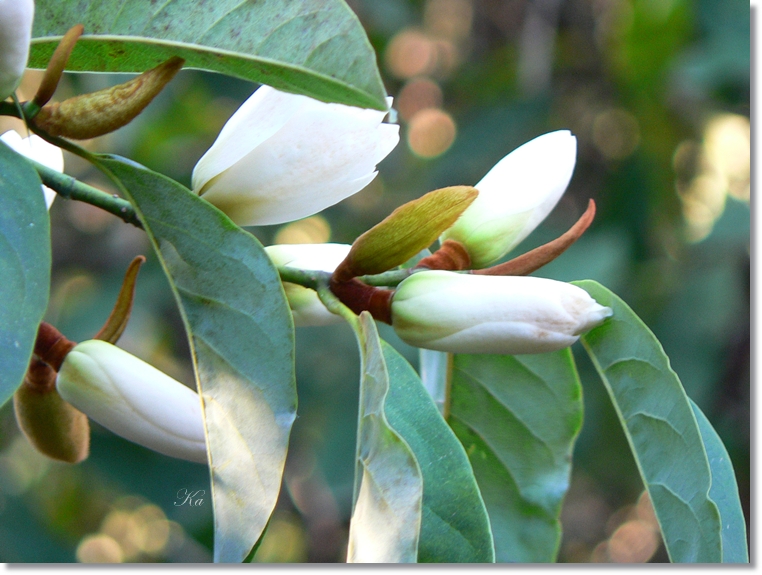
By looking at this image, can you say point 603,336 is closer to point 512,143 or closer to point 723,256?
point 723,256

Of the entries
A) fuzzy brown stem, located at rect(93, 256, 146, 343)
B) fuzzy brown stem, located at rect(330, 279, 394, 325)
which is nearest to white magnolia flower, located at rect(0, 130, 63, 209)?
fuzzy brown stem, located at rect(93, 256, 146, 343)

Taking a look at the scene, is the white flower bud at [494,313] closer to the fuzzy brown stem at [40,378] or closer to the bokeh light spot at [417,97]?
the fuzzy brown stem at [40,378]

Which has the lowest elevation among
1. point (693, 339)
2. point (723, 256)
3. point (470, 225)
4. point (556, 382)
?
point (693, 339)

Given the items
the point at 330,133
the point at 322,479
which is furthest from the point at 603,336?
the point at 322,479

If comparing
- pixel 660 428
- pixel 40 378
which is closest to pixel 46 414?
pixel 40 378

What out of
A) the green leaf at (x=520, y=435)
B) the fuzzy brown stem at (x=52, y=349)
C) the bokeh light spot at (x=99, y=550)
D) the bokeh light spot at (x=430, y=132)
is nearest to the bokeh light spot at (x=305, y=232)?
the bokeh light spot at (x=430, y=132)
